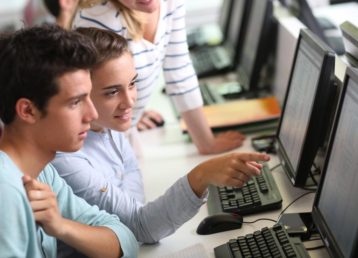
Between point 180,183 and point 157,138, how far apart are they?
764mm

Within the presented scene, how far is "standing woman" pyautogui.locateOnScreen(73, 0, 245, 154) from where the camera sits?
1.65 meters

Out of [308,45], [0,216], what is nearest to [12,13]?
[308,45]

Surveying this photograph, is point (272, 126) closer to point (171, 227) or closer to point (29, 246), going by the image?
point (171, 227)

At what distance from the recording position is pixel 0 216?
3.30 ft

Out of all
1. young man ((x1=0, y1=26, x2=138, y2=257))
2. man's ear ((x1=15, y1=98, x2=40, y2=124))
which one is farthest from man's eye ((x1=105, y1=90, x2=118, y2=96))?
man's ear ((x1=15, y1=98, x2=40, y2=124))

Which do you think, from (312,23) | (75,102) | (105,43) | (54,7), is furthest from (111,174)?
(54,7)

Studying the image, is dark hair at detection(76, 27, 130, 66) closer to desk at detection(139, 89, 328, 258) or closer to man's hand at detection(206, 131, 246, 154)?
desk at detection(139, 89, 328, 258)

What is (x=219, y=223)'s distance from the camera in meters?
1.41

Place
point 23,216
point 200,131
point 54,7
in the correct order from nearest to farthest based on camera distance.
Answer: point 23,216
point 200,131
point 54,7

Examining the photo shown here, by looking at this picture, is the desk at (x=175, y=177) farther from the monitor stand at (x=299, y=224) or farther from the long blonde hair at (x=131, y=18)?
the long blonde hair at (x=131, y=18)

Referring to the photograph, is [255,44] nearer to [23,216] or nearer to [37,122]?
[37,122]

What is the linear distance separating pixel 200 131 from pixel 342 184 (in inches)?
33.2

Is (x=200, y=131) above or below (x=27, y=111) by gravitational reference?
below

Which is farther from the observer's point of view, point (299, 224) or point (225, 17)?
point (225, 17)
